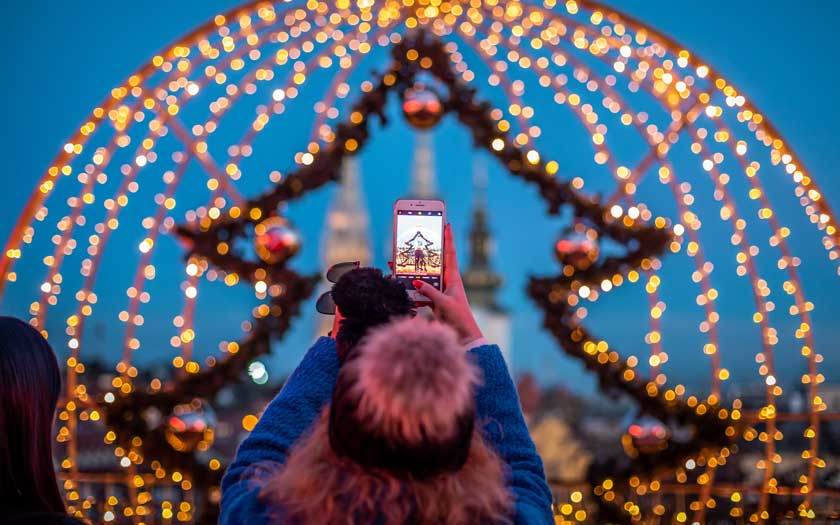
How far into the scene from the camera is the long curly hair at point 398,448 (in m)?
1.47

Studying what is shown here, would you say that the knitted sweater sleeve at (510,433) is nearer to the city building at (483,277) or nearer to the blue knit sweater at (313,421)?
the blue knit sweater at (313,421)

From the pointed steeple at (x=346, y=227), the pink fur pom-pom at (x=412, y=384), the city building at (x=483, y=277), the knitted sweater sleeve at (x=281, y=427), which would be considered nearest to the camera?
the pink fur pom-pom at (x=412, y=384)

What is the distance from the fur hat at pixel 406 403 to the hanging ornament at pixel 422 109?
414cm

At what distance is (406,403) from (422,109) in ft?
14.0

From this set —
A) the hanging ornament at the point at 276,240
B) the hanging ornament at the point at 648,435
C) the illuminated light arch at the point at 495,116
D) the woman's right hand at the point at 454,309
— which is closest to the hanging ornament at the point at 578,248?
the illuminated light arch at the point at 495,116

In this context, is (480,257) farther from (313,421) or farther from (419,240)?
(313,421)

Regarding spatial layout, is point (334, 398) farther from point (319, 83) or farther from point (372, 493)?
point (319, 83)

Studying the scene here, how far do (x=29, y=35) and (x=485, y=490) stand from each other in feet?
51.8

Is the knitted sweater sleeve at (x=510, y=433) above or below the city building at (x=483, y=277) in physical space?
below

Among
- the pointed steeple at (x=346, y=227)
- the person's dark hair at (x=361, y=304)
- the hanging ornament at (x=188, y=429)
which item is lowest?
the hanging ornament at (x=188, y=429)

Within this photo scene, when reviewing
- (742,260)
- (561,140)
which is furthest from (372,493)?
(561,140)

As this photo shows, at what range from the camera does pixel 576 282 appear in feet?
19.4

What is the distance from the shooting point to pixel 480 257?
5047 cm

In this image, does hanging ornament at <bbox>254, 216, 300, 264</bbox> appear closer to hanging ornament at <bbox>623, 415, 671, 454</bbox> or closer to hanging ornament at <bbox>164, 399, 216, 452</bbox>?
hanging ornament at <bbox>164, 399, 216, 452</bbox>
